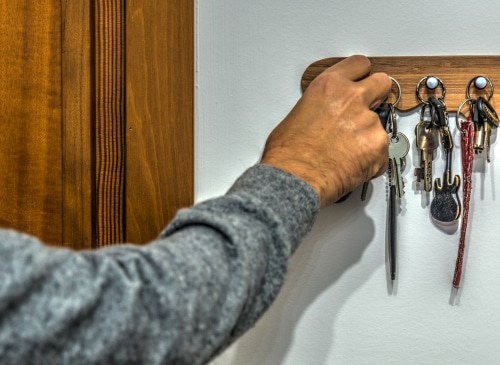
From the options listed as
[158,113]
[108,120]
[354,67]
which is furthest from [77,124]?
[354,67]

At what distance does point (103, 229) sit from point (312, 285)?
35cm

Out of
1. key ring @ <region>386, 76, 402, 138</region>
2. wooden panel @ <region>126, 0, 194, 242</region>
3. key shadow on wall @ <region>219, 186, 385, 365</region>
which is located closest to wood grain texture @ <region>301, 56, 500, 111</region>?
key ring @ <region>386, 76, 402, 138</region>

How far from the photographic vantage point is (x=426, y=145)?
0.77 m

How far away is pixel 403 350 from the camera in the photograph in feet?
2.67

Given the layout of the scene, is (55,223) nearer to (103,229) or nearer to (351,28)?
(103,229)

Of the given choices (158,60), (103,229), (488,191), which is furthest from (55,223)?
(488,191)

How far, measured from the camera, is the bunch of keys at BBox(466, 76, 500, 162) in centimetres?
73

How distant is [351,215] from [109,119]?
1.33 ft

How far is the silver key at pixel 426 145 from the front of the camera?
77 centimetres

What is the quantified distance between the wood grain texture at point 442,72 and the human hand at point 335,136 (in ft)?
0.21

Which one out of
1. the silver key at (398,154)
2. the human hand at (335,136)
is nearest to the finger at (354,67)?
the human hand at (335,136)

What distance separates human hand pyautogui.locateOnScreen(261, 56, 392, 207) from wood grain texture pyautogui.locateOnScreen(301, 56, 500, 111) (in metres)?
0.06

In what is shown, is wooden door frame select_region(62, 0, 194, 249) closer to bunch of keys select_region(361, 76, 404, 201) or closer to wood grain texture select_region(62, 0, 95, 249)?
wood grain texture select_region(62, 0, 95, 249)

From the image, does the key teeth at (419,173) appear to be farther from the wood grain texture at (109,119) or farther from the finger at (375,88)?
the wood grain texture at (109,119)
